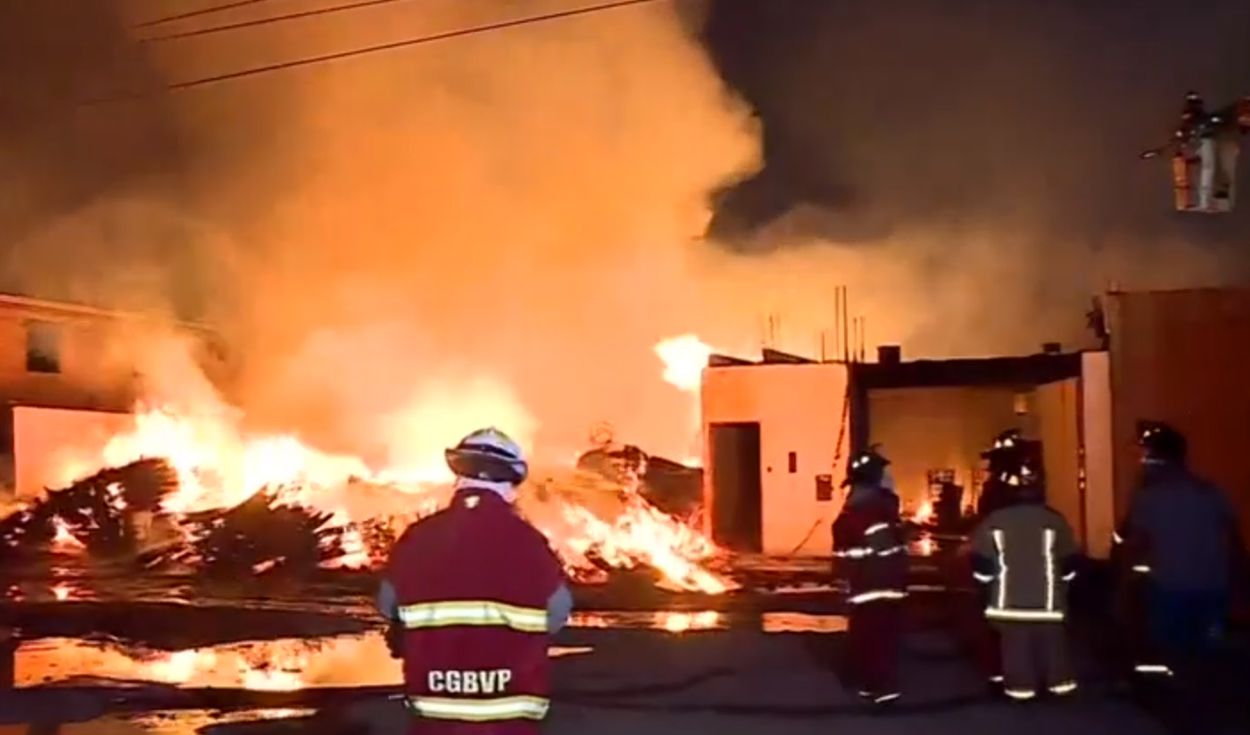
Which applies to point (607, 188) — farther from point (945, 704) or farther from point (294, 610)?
point (945, 704)

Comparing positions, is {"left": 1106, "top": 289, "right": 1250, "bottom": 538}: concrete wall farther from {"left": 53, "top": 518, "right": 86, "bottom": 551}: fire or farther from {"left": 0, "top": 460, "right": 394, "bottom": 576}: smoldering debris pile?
{"left": 53, "top": 518, "right": 86, "bottom": 551}: fire

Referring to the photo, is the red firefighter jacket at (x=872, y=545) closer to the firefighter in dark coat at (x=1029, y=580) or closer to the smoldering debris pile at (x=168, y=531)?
the firefighter in dark coat at (x=1029, y=580)

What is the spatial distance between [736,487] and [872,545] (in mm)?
19117

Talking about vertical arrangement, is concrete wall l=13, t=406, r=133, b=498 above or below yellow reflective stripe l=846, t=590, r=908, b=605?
above

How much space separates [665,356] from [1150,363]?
15349 mm

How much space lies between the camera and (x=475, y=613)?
5223 mm

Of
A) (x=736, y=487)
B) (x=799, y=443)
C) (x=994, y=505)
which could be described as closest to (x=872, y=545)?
(x=994, y=505)

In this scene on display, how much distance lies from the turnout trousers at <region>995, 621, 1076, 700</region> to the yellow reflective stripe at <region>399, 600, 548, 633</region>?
5.48 meters

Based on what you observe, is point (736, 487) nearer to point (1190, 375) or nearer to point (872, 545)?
point (1190, 375)

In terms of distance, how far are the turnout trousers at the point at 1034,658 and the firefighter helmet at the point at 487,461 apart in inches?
216

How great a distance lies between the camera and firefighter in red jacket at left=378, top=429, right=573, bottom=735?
523 cm

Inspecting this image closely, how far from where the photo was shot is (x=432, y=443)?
30.5 metres

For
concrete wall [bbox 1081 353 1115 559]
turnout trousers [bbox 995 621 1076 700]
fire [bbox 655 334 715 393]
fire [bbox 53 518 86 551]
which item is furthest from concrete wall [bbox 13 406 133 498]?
turnout trousers [bbox 995 621 1076 700]

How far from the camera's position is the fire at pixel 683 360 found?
106 ft
